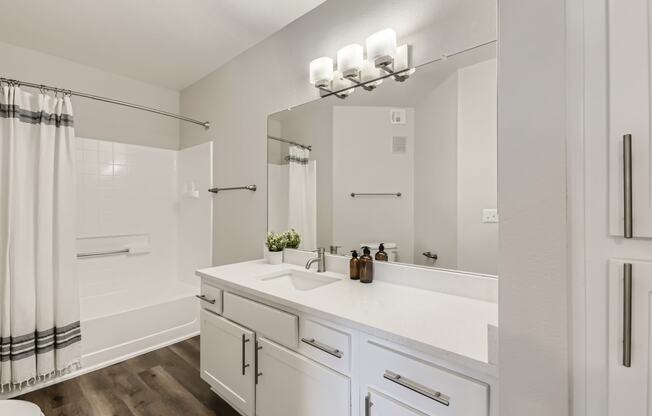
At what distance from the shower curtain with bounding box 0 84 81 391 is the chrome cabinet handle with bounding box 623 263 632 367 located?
2.80 metres

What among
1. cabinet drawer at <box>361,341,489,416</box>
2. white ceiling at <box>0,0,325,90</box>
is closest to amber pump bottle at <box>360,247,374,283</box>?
cabinet drawer at <box>361,341,489,416</box>

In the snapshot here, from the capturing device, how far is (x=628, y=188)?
0.51 metres

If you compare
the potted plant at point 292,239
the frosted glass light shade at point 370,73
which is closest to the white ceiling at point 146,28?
the frosted glass light shade at point 370,73

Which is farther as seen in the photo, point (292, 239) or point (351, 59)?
point (292, 239)

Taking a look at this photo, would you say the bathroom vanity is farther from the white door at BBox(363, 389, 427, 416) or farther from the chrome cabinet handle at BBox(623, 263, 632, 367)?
the chrome cabinet handle at BBox(623, 263, 632, 367)

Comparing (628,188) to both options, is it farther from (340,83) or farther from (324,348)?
(340,83)

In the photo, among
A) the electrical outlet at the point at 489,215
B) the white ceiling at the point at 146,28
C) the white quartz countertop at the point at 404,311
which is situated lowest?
the white quartz countertop at the point at 404,311

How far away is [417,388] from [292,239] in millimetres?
1320

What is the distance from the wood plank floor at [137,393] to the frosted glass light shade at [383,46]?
6.95 ft

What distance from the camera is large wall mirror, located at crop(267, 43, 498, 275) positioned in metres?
1.32

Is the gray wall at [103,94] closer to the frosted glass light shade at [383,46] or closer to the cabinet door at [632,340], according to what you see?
the frosted glass light shade at [383,46]

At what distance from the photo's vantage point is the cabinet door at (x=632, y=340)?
508mm

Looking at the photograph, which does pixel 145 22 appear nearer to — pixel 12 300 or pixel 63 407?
pixel 12 300

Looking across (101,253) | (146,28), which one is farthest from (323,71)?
(101,253)
